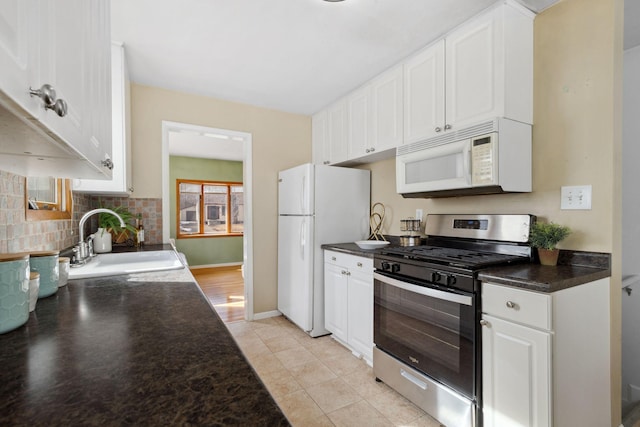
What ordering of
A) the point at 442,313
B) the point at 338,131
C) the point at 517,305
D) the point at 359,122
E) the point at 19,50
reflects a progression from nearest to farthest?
the point at 19,50
the point at 517,305
the point at 442,313
the point at 359,122
the point at 338,131

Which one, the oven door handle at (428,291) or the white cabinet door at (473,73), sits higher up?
the white cabinet door at (473,73)

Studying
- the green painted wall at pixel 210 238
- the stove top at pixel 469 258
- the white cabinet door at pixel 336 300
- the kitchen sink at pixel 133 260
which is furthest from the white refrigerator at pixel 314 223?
the green painted wall at pixel 210 238

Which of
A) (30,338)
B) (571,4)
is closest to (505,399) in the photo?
(30,338)

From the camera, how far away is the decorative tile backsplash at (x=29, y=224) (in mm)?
1187

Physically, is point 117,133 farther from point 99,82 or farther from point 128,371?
point 128,371

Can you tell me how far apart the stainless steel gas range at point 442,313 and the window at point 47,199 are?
1953 millimetres

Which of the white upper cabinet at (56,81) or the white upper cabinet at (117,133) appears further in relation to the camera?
the white upper cabinet at (117,133)

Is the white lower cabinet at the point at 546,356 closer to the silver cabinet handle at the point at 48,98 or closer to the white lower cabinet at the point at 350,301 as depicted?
the white lower cabinet at the point at 350,301

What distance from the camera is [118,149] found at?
6.84 feet

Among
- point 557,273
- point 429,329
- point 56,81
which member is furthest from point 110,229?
point 557,273

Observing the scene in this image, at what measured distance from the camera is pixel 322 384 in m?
2.17

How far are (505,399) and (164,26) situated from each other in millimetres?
2873

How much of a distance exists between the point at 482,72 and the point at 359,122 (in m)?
1.22

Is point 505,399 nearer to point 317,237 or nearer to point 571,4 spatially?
point 317,237
